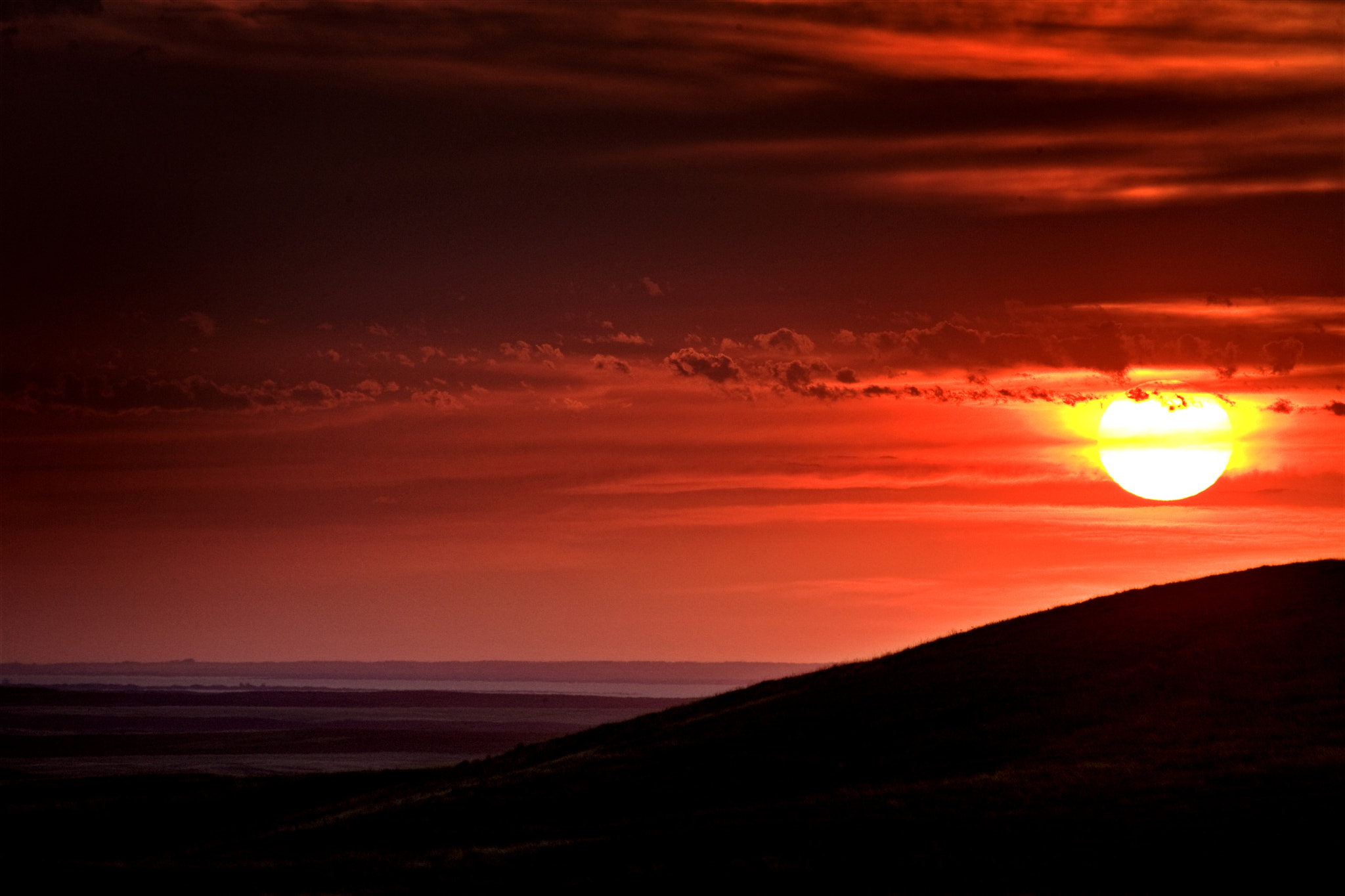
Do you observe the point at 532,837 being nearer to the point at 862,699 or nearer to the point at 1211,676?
the point at 862,699

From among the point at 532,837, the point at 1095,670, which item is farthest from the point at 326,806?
the point at 1095,670

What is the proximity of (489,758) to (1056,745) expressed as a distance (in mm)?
36435

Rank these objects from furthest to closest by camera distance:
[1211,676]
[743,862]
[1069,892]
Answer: [1211,676] → [743,862] → [1069,892]

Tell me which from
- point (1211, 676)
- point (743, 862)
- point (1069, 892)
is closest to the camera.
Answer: point (1069, 892)

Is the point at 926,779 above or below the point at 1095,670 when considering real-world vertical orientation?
below

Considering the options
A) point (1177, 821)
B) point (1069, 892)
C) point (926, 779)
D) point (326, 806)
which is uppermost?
point (326, 806)

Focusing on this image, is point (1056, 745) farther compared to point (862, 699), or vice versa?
point (862, 699)

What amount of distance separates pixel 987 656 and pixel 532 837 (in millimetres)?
29062

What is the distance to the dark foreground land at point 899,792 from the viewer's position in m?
36.4

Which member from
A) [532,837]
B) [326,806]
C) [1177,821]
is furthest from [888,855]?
[326,806]

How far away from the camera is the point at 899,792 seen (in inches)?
1732

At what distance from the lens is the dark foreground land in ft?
119

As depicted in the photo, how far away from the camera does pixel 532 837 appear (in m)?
44.5

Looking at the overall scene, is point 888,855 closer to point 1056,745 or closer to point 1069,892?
point 1069,892
